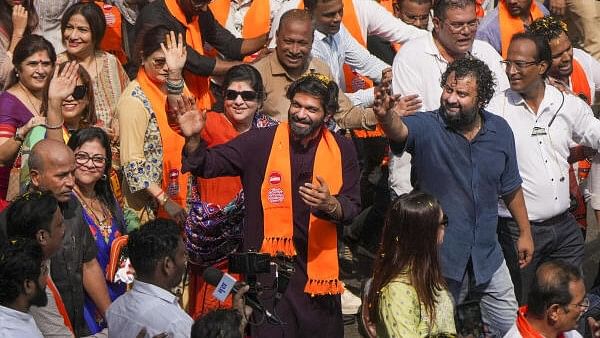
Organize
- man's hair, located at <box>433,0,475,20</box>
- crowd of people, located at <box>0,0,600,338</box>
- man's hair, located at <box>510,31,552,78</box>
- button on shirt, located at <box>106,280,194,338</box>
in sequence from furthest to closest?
1. man's hair, located at <box>433,0,475,20</box>
2. man's hair, located at <box>510,31,552,78</box>
3. crowd of people, located at <box>0,0,600,338</box>
4. button on shirt, located at <box>106,280,194,338</box>

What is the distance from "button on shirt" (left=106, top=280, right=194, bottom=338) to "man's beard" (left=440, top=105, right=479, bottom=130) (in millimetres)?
2051

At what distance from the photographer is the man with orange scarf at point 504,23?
30.5 ft

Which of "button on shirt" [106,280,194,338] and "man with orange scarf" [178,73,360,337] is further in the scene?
"man with orange scarf" [178,73,360,337]

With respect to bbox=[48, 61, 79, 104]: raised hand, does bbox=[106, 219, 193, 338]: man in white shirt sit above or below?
below

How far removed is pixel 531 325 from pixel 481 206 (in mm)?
1238

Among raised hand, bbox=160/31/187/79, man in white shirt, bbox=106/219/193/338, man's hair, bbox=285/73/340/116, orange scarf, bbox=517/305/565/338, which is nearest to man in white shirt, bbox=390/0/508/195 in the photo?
man's hair, bbox=285/73/340/116

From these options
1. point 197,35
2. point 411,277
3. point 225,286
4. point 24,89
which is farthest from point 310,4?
point 411,277

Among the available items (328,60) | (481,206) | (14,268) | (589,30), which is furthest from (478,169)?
(589,30)

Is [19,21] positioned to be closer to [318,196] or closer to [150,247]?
[318,196]

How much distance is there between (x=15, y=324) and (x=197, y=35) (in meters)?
3.49

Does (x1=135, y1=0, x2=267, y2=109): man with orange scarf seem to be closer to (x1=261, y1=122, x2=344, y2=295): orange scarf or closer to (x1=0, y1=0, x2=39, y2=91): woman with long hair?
(x1=0, y1=0, x2=39, y2=91): woman with long hair

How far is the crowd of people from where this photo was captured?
5.62 m

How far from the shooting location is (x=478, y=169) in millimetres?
6801

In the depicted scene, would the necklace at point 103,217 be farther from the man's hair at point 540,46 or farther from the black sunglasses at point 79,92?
the man's hair at point 540,46
